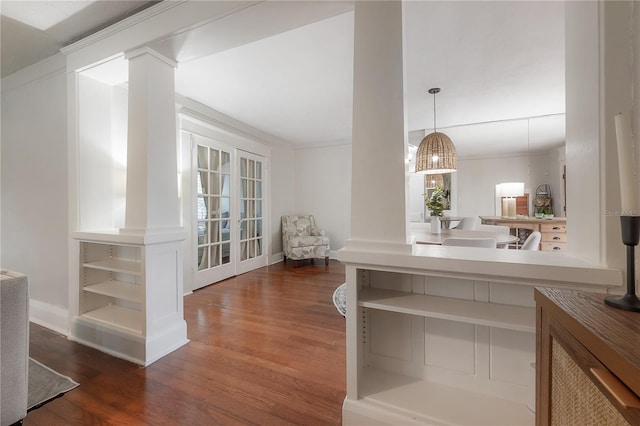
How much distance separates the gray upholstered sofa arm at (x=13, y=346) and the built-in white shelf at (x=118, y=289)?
32.8 inches

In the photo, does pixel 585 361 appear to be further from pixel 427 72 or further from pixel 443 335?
pixel 427 72

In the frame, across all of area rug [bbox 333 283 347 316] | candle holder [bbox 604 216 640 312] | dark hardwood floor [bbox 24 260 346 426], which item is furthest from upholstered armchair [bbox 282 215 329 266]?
candle holder [bbox 604 216 640 312]

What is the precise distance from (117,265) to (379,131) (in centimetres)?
228

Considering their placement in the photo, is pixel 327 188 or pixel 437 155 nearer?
pixel 437 155

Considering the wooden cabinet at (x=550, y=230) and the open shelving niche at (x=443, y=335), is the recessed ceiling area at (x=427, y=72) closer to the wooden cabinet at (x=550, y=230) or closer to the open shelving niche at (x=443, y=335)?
the open shelving niche at (x=443, y=335)

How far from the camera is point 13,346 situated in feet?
3.49

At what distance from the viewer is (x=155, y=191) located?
6.42ft

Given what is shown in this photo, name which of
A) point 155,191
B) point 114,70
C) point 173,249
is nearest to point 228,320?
point 173,249

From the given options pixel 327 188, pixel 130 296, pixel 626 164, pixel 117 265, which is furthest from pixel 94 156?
pixel 327 188

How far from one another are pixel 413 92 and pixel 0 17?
12.1 feet

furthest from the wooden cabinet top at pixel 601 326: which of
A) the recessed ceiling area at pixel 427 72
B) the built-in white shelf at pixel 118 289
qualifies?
the built-in white shelf at pixel 118 289

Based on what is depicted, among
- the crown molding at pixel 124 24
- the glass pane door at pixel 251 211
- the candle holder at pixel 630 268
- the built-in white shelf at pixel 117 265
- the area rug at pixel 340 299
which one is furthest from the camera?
the glass pane door at pixel 251 211

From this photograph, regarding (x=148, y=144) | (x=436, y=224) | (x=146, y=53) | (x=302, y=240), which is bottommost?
(x=302, y=240)

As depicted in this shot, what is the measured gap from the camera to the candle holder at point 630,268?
665 millimetres
